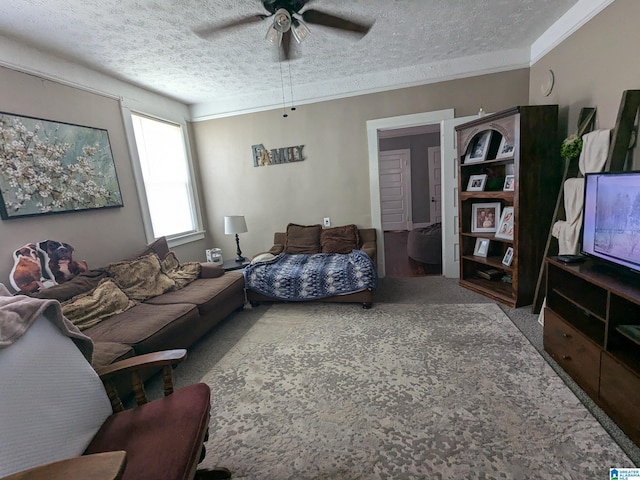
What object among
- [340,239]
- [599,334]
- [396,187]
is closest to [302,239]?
[340,239]

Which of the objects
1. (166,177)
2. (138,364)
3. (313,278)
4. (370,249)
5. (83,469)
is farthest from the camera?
(166,177)

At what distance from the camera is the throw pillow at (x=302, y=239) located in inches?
157

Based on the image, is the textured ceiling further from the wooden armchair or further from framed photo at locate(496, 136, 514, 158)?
the wooden armchair

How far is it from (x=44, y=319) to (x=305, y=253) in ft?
9.37

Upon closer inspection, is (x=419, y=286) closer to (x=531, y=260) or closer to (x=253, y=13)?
(x=531, y=260)

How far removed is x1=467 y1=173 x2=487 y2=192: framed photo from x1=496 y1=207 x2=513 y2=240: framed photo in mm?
347

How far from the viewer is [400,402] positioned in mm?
1787

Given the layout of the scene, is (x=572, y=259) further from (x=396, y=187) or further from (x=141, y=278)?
(x=396, y=187)

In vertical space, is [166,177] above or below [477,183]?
above

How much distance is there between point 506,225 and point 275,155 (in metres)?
2.98

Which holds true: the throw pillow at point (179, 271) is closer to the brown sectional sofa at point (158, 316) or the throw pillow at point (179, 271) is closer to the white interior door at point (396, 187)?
the brown sectional sofa at point (158, 316)

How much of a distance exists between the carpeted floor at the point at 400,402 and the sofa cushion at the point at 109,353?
0.49 metres

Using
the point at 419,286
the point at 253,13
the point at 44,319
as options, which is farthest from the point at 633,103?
the point at 44,319

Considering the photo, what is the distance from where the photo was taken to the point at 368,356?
2.28 metres
